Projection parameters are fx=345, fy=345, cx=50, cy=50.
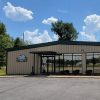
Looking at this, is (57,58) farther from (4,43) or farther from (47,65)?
(4,43)

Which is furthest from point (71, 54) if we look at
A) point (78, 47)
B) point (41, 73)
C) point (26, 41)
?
point (26, 41)

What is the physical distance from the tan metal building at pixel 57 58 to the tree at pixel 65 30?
160ft

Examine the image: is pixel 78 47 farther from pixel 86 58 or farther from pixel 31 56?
pixel 31 56

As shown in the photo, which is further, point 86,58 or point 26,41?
point 26,41

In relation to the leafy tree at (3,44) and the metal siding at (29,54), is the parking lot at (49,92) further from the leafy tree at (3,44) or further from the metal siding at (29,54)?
the leafy tree at (3,44)

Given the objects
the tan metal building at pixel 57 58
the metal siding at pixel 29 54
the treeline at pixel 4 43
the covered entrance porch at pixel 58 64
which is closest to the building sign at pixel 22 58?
the tan metal building at pixel 57 58

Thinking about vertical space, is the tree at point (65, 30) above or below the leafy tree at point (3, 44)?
above

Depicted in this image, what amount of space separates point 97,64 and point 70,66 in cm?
316

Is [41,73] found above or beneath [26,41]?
beneath

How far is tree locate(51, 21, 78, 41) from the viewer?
90.6 meters

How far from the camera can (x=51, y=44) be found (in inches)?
1580

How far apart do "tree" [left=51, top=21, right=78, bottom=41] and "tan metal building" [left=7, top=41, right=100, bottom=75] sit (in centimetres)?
4873

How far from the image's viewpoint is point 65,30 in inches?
3617

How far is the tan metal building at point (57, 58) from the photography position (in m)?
39.7
